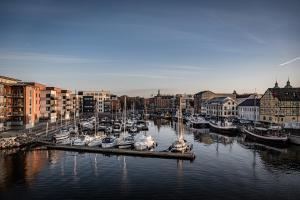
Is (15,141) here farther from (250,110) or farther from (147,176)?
(250,110)

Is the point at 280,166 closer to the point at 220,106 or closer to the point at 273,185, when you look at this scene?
the point at 273,185

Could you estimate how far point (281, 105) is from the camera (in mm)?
103500

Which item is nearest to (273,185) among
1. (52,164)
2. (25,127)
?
(52,164)

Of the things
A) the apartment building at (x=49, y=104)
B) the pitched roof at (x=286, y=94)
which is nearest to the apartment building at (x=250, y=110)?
the pitched roof at (x=286, y=94)

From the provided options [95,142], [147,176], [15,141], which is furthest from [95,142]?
[147,176]

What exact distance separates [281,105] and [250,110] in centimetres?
2455

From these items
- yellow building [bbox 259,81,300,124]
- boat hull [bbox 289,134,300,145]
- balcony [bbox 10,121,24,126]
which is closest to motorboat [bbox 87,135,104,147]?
balcony [bbox 10,121,24,126]

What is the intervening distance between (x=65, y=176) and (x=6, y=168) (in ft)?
35.2

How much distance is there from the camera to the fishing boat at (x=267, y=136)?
250 feet

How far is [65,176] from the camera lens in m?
45.5

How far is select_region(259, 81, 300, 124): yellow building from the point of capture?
335 feet

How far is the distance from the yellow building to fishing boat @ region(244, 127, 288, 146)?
15660mm

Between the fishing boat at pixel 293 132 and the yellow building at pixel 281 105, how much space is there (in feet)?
35.2

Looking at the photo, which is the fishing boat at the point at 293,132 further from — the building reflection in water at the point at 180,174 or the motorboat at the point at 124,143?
the motorboat at the point at 124,143
